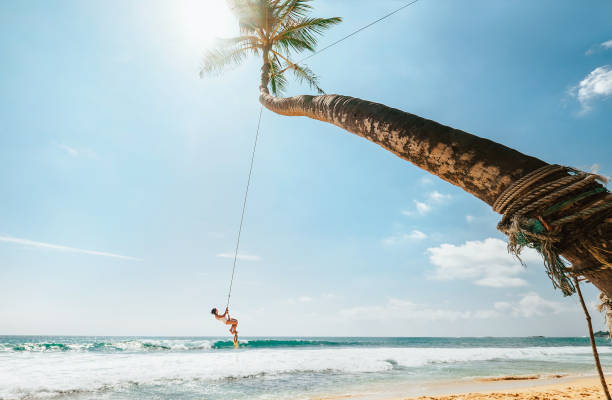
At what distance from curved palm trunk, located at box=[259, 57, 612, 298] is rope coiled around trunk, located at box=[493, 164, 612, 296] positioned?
0.05 meters

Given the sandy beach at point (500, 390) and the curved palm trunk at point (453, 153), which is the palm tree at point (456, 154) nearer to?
the curved palm trunk at point (453, 153)

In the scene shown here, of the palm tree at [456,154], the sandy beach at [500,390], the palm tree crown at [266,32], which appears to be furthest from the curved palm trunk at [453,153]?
the sandy beach at [500,390]

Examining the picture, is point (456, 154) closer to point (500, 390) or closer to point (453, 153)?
point (453, 153)

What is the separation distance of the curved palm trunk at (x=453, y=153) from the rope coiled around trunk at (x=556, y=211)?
0.15ft

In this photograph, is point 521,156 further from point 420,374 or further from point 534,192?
point 420,374

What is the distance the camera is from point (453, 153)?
171cm

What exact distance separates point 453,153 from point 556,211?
1.79ft

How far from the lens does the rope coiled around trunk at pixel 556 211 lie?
4.27ft

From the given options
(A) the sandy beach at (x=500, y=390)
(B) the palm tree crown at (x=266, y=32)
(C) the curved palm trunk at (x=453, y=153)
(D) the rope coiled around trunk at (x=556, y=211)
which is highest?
(B) the palm tree crown at (x=266, y=32)

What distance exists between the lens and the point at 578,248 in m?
1.37

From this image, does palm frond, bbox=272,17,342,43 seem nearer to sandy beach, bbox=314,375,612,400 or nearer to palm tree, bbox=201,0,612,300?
palm tree, bbox=201,0,612,300

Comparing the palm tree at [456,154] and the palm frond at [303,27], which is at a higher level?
the palm frond at [303,27]

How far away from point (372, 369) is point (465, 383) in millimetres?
4922

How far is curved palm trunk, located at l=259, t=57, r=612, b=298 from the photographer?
1.43m
